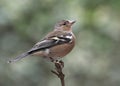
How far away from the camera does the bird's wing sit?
3.62 meters

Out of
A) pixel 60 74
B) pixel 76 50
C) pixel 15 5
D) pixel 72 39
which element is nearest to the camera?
pixel 60 74

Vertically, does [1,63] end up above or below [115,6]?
below

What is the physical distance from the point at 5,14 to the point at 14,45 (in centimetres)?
58

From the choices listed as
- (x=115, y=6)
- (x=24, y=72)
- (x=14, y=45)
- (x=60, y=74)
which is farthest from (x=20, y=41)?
(x=60, y=74)

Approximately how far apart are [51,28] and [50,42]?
213cm

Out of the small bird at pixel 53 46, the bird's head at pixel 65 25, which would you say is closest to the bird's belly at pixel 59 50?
the small bird at pixel 53 46

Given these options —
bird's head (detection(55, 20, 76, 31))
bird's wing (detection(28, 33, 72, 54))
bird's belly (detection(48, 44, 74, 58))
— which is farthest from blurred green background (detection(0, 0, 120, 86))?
bird's belly (detection(48, 44, 74, 58))

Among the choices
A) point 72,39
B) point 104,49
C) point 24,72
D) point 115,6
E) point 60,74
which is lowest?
point 60,74

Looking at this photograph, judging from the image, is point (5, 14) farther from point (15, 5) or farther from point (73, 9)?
point (73, 9)

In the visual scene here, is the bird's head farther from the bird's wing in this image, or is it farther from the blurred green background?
the blurred green background

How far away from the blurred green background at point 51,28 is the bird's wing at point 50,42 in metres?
1.70

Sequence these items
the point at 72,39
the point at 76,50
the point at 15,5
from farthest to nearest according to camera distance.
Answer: the point at 76,50
the point at 15,5
the point at 72,39

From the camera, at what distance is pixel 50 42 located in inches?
150

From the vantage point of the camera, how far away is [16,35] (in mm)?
6184
